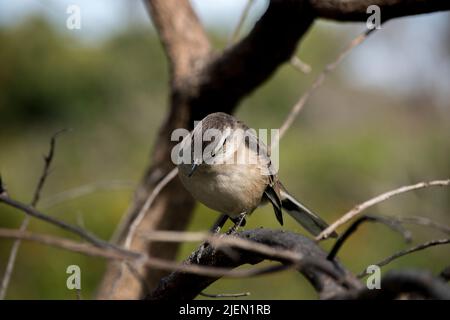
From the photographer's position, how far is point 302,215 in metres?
3.80

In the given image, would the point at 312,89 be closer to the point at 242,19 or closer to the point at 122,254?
the point at 242,19

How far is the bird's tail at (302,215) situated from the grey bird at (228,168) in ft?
0.19

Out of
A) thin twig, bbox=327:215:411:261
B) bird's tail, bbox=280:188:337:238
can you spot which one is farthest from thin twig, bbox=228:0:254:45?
thin twig, bbox=327:215:411:261

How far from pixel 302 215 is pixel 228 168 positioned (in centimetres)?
66

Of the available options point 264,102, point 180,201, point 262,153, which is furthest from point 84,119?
point 262,153

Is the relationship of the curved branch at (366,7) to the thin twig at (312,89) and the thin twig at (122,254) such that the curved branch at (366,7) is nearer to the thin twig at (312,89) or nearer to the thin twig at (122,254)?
the thin twig at (312,89)

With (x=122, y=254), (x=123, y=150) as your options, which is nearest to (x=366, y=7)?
(x=122, y=254)

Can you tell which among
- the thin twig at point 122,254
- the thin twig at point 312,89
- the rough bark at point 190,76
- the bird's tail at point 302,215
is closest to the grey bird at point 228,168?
the bird's tail at point 302,215

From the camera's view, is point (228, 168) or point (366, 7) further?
point (228, 168)

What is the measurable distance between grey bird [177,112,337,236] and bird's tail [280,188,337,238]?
0.19 feet

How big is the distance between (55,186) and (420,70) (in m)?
10.1

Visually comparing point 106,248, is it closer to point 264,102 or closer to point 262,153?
point 262,153

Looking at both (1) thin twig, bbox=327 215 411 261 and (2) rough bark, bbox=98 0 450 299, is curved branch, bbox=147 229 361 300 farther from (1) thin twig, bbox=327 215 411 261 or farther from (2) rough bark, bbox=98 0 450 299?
(2) rough bark, bbox=98 0 450 299
